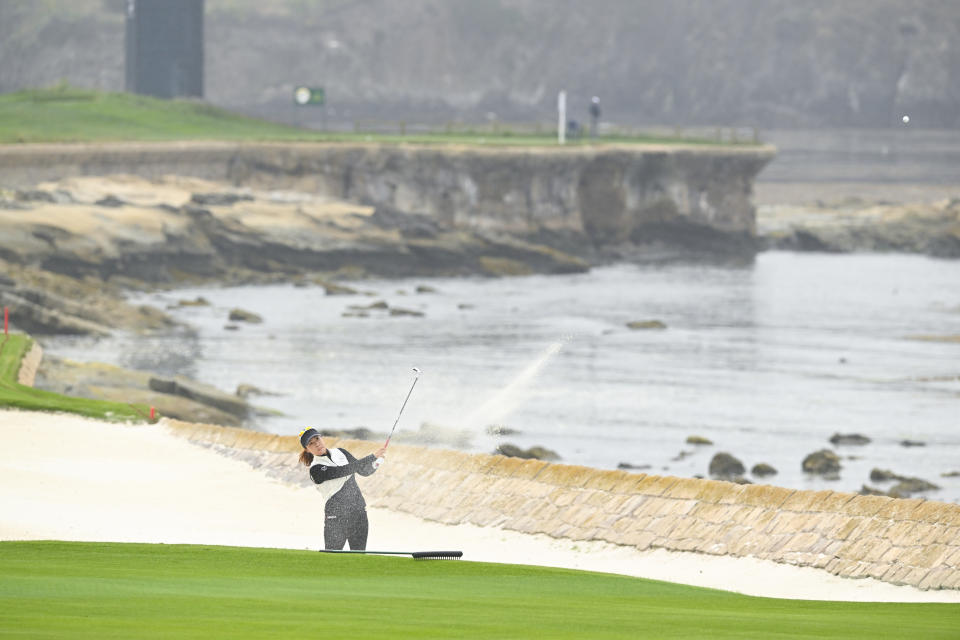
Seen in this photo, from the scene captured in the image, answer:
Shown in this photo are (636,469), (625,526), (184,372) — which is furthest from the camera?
(184,372)

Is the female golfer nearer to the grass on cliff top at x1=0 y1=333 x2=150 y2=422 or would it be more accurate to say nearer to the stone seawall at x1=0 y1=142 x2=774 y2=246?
the grass on cliff top at x1=0 y1=333 x2=150 y2=422

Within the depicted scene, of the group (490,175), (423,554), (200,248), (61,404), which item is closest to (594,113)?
(490,175)

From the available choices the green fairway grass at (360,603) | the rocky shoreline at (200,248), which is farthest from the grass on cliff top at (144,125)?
the green fairway grass at (360,603)

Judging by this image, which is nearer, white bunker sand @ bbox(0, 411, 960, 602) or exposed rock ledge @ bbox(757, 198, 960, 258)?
white bunker sand @ bbox(0, 411, 960, 602)

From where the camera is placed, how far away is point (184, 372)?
Answer: 47.4 meters

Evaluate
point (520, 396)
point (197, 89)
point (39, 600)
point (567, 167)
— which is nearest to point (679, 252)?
point (567, 167)

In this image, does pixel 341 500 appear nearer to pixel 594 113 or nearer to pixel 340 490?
pixel 340 490

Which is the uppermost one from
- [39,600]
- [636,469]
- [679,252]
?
[39,600]

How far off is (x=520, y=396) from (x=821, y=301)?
37.2 meters

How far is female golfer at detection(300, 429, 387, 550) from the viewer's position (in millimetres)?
15094

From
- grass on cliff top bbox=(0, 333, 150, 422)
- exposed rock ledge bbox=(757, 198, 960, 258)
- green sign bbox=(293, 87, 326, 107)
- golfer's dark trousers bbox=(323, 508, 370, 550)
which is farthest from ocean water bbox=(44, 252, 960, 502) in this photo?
exposed rock ledge bbox=(757, 198, 960, 258)

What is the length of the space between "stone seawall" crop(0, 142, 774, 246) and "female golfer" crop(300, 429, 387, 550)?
226 ft

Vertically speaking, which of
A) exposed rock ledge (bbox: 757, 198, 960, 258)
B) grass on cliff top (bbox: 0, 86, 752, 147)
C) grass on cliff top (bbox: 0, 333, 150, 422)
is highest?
grass on cliff top (bbox: 0, 333, 150, 422)

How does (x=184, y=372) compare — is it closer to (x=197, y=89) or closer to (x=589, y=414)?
(x=589, y=414)
